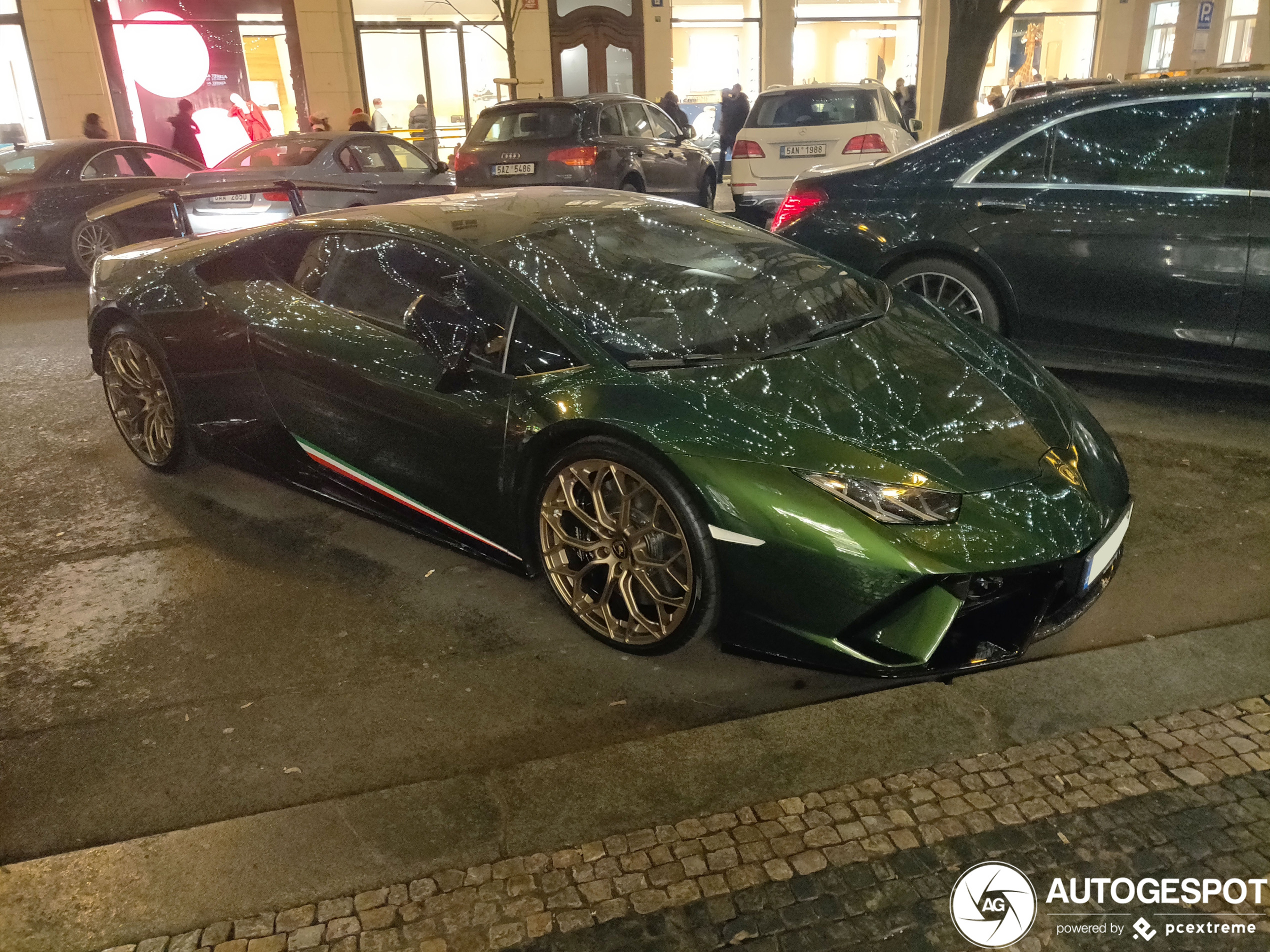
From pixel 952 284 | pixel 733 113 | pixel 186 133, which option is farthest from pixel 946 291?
pixel 186 133

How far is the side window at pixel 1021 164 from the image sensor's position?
5055 millimetres

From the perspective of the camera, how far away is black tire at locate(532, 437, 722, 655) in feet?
9.56

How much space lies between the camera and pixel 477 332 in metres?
3.34

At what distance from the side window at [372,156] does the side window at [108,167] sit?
2.46 metres

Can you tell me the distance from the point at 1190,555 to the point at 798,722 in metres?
1.85

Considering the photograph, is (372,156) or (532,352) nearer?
(532,352)

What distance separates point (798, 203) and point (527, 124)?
598cm

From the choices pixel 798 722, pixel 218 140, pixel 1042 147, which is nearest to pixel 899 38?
pixel 218 140

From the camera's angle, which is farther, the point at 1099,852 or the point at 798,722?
the point at 798,722

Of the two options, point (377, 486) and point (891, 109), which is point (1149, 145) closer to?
point (377, 486)

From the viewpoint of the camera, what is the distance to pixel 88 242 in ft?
33.1

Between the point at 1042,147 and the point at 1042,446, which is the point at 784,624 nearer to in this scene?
the point at 1042,446

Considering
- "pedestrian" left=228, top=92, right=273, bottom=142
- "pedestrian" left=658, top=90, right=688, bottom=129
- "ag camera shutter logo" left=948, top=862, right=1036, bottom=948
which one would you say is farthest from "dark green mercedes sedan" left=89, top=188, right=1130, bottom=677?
"pedestrian" left=228, top=92, right=273, bottom=142

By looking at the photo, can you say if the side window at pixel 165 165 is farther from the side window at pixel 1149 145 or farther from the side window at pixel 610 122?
the side window at pixel 1149 145
